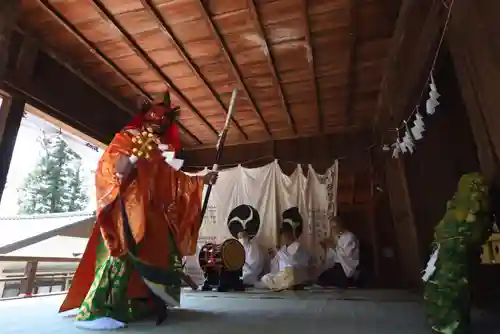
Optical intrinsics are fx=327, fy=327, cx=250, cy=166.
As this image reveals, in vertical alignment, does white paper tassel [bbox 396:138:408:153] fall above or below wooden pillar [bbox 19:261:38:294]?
above

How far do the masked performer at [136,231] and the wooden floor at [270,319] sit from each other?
0.16 meters

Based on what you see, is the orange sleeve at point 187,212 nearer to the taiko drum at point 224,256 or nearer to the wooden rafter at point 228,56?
the wooden rafter at point 228,56

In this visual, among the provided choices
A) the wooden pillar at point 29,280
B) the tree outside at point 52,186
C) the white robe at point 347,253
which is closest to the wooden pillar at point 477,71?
the white robe at point 347,253

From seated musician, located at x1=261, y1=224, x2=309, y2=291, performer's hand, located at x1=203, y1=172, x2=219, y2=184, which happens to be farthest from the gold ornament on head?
seated musician, located at x1=261, y1=224, x2=309, y2=291

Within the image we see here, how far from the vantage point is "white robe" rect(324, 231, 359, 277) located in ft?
16.6

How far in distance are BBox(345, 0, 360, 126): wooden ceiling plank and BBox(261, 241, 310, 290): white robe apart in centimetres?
231

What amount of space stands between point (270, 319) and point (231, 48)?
2802mm

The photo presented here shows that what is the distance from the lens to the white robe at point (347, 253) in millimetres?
5066

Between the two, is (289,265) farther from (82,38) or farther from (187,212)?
(82,38)

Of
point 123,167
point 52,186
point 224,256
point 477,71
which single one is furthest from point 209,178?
point 52,186

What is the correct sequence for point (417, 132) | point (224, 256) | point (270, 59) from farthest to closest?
1. point (224, 256)
2. point (270, 59)
3. point (417, 132)

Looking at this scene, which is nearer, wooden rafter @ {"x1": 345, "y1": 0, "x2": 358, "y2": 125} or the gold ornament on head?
the gold ornament on head

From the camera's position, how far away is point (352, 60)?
386 cm

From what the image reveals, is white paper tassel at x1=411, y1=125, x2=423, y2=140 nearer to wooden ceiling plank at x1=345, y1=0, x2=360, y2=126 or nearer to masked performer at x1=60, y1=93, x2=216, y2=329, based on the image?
wooden ceiling plank at x1=345, y1=0, x2=360, y2=126
